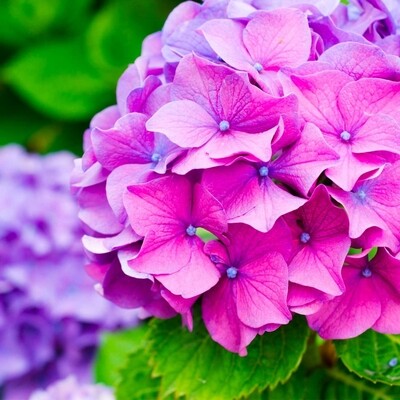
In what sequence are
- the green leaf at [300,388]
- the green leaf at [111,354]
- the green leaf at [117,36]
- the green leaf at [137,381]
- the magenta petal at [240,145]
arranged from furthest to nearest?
the green leaf at [117,36] → the green leaf at [111,354] → the green leaf at [137,381] → the green leaf at [300,388] → the magenta petal at [240,145]

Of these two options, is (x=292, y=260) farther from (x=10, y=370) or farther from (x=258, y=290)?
(x=10, y=370)

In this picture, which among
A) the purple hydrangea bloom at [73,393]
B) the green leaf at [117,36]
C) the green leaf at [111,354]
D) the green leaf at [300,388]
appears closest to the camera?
the green leaf at [300,388]

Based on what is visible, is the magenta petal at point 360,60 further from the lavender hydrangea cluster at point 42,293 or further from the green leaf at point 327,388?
the lavender hydrangea cluster at point 42,293

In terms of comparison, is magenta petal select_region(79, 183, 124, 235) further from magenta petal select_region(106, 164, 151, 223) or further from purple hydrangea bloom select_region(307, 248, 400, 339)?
purple hydrangea bloom select_region(307, 248, 400, 339)

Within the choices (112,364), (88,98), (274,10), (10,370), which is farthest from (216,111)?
(88,98)

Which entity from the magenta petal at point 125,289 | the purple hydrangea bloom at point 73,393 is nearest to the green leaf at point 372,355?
the magenta petal at point 125,289
